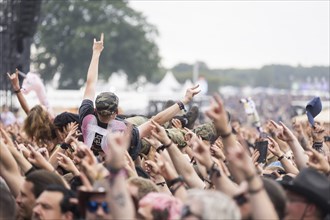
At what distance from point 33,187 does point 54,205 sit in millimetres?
378

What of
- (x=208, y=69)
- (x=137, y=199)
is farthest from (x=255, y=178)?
(x=208, y=69)

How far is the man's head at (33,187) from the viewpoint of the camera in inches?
219

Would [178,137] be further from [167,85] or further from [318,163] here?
[167,85]

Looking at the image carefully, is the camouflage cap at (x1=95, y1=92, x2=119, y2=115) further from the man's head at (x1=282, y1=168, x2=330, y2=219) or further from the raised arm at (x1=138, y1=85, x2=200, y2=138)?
the man's head at (x1=282, y1=168, x2=330, y2=219)

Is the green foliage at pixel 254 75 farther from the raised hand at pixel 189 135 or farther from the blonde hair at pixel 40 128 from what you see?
the raised hand at pixel 189 135

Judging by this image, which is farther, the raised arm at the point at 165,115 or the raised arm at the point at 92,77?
the raised arm at the point at 92,77

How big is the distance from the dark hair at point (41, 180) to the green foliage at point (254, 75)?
8114 centimetres

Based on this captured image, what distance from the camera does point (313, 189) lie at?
16.4 feet

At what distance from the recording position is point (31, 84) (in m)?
14.0

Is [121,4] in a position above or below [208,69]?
above

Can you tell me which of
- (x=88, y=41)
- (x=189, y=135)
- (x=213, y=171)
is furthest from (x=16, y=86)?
(x=88, y=41)

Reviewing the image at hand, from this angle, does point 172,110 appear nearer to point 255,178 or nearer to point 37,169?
point 37,169

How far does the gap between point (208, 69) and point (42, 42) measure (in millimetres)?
89367

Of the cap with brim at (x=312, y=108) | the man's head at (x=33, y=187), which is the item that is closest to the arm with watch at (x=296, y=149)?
the man's head at (x=33, y=187)
